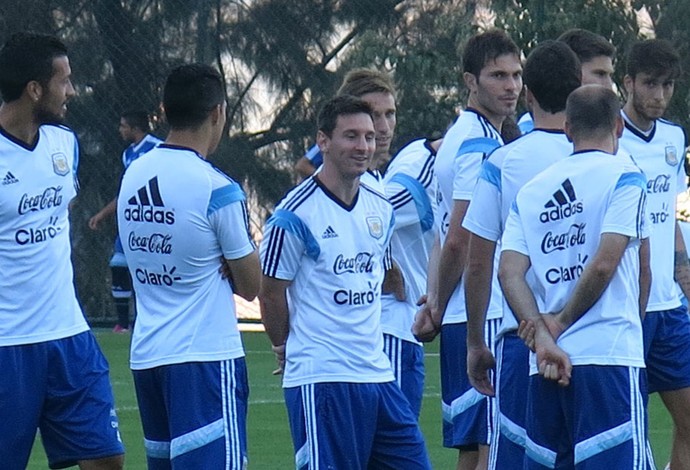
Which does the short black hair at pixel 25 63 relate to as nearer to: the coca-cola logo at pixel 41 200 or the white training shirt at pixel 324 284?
the coca-cola logo at pixel 41 200

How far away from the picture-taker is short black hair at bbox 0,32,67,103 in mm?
6250

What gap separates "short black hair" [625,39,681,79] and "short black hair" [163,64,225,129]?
7.36 feet

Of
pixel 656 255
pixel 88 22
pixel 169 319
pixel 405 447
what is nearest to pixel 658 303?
pixel 656 255

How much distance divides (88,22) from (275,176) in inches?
95.3

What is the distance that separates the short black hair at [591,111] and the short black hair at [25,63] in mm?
2153

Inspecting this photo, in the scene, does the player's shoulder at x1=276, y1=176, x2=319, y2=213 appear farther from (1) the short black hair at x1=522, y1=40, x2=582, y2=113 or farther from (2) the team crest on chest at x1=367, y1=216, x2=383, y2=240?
(1) the short black hair at x1=522, y1=40, x2=582, y2=113

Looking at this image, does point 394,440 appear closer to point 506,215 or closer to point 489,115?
point 506,215

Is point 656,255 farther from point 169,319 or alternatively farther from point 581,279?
point 169,319

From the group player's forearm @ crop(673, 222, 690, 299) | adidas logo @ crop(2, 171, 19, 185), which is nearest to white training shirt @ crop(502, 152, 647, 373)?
adidas logo @ crop(2, 171, 19, 185)

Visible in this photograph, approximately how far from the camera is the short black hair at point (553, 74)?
5816 mm

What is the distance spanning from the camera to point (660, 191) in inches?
283

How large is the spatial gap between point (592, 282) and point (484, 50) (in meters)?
1.84

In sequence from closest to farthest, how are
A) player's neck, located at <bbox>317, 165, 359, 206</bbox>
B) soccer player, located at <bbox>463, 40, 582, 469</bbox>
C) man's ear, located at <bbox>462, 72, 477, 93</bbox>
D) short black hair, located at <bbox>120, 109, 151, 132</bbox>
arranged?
soccer player, located at <bbox>463, 40, 582, 469</bbox> → player's neck, located at <bbox>317, 165, 359, 206</bbox> → man's ear, located at <bbox>462, 72, 477, 93</bbox> → short black hair, located at <bbox>120, 109, 151, 132</bbox>

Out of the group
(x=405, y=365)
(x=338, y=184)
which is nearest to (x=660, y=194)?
(x=405, y=365)
